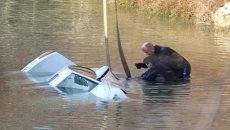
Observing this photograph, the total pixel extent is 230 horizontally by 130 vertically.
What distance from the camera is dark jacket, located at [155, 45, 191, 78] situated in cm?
1836

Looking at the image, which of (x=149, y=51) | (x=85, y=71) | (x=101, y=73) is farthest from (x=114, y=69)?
(x=101, y=73)

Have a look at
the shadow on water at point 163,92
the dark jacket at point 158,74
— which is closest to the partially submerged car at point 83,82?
the shadow on water at point 163,92

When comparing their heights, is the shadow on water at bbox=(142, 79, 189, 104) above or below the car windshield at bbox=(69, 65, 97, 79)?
below

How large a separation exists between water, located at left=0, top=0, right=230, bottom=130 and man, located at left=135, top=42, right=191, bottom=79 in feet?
1.14

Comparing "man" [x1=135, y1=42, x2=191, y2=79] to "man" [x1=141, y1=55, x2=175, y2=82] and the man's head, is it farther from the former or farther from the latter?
"man" [x1=141, y1=55, x2=175, y2=82]

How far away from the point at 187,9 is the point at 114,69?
17.2 meters

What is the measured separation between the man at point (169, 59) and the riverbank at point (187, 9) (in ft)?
54.0

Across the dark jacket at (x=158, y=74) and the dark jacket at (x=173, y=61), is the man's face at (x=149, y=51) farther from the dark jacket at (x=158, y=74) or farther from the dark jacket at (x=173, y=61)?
the dark jacket at (x=158, y=74)

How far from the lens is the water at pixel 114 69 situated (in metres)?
13.8

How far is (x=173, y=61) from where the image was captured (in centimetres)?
1855

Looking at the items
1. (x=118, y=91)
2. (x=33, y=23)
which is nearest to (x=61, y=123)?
(x=118, y=91)

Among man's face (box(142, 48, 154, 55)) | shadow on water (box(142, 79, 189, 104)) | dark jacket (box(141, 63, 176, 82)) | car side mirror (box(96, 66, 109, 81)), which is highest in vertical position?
man's face (box(142, 48, 154, 55))

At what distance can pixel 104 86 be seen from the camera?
16.2 metres

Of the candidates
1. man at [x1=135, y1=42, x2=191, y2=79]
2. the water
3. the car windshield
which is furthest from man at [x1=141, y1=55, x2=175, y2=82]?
the car windshield
